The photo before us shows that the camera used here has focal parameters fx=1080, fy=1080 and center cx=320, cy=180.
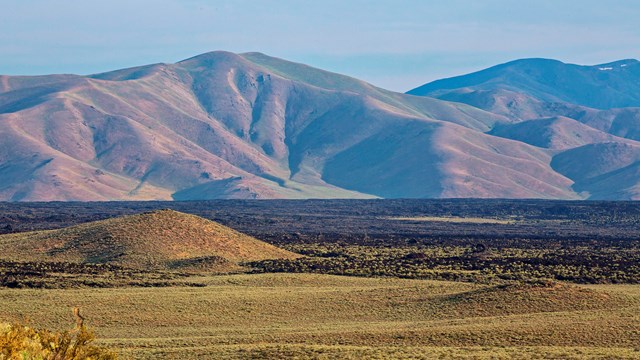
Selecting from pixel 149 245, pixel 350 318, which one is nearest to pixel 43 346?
pixel 350 318

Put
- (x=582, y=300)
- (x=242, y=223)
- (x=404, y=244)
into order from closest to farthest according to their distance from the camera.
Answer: (x=582, y=300), (x=404, y=244), (x=242, y=223)

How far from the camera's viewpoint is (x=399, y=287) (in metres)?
63.9

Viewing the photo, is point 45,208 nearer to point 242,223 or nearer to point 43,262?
point 242,223

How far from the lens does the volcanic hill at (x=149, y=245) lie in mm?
79000

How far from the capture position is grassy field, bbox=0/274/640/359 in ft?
137

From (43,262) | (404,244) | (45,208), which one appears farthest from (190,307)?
(45,208)

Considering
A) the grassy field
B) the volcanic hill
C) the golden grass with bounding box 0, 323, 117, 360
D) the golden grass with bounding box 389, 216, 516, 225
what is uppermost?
the golden grass with bounding box 0, 323, 117, 360

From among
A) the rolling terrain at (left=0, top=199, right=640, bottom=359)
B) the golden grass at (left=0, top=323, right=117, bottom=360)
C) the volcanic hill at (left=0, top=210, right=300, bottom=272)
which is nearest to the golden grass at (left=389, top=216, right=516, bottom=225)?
the rolling terrain at (left=0, top=199, right=640, bottom=359)

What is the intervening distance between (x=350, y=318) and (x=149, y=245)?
32347 mm

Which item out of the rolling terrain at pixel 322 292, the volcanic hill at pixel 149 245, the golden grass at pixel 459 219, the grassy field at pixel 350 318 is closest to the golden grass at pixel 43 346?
the rolling terrain at pixel 322 292

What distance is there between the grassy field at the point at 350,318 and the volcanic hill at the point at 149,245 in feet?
40.6

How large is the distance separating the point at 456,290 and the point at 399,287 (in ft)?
11.4

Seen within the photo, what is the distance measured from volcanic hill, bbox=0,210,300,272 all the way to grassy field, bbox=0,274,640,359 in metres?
12.4

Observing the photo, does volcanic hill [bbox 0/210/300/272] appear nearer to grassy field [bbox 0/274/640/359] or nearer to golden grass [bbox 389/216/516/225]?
grassy field [bbox 0/274/640/359]
